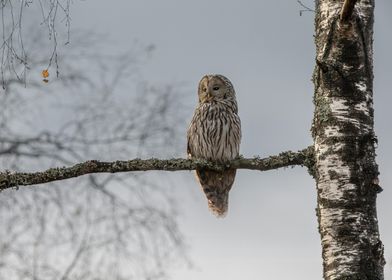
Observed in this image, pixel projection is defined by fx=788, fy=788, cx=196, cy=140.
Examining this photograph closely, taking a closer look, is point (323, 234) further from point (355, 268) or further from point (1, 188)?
point (1, 188)

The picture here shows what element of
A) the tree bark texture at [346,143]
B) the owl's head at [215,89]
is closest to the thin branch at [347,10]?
the tree bark texture at [346,143]

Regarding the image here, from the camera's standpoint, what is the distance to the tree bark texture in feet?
13.0

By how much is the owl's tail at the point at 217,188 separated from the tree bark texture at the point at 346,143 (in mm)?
2178

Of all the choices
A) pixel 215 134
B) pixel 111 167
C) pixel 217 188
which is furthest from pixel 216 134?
pixel 111 167

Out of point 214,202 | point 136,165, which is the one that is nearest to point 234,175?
point 214,202

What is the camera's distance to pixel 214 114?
6980mm

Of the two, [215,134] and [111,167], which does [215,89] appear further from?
[111,167]

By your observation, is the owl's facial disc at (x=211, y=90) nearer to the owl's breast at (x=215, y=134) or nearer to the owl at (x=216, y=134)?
the owl at (x=216, y=134)

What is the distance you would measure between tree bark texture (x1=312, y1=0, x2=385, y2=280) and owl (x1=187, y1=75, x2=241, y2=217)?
2.10m

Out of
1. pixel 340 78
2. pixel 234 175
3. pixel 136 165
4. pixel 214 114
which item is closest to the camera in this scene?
pixel 340 78

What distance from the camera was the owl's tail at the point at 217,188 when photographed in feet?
21.1

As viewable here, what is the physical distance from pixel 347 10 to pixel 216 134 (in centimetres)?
265

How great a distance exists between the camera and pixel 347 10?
13.9 feet

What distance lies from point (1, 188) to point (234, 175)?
2.27m
